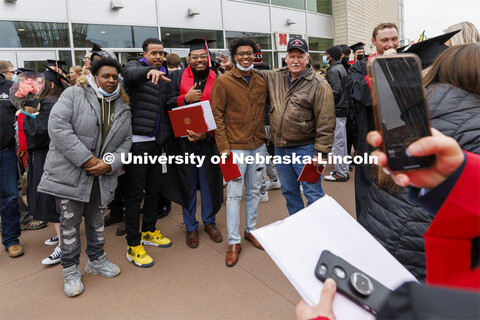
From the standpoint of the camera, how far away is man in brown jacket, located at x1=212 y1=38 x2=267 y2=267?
2.97 meters

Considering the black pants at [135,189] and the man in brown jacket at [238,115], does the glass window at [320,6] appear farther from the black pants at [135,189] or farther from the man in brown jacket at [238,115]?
the black pants at [135,189]

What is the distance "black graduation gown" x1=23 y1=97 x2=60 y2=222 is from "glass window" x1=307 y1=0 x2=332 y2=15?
13471 millimetres

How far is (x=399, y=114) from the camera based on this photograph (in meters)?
0.73

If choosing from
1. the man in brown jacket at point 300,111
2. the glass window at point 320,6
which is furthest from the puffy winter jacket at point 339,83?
the glass window at point 320,6

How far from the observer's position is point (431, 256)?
0.76m

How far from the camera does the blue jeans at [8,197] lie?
10.7 feet

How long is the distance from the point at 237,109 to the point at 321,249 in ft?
7.59

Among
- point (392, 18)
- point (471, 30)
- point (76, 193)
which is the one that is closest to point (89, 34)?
point (76, 193)

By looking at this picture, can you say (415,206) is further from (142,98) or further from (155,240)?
(155,240)

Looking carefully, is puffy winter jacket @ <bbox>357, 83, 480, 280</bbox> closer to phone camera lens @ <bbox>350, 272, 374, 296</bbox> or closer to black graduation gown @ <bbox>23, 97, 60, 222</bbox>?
phone camera lens @ <bbox>350, 272, 374, 296</bbox>

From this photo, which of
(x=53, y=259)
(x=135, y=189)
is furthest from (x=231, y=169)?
(x=53, y=259)

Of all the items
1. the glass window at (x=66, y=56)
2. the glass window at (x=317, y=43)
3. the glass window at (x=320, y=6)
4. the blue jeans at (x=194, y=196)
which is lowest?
the blue jeans at (x=194, y=196)

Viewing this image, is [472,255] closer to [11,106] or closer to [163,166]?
[163,166]

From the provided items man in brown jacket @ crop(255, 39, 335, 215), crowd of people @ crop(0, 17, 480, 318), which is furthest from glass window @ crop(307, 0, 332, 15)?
man in brown jacket @ crop(255, 39, 335, 215)
